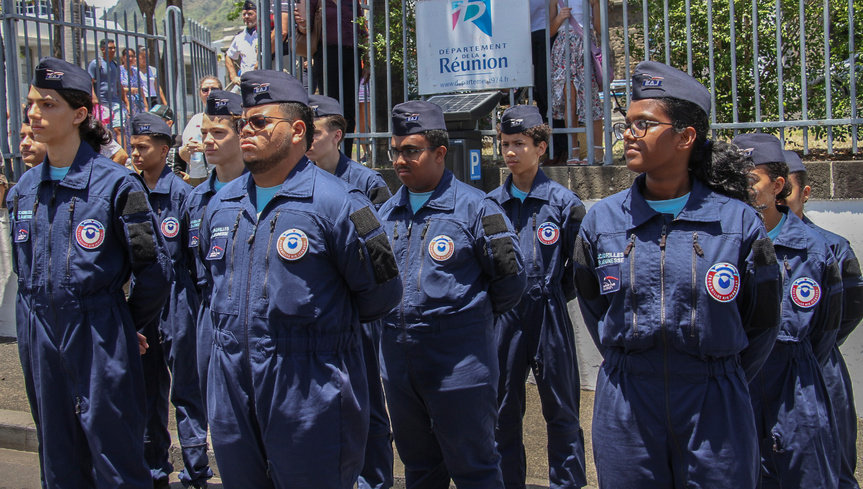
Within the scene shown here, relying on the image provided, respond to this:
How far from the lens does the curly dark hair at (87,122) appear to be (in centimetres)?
411

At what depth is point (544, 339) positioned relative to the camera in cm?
482

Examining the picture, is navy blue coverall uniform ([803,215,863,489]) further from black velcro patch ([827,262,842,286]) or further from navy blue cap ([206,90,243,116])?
navy blue cap ([206,90,243,116])

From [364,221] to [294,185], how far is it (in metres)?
0.31

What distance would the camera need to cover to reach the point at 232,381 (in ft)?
10.2

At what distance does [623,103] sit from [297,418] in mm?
4600

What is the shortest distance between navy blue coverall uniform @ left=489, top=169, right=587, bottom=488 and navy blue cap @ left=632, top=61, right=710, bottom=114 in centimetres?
174

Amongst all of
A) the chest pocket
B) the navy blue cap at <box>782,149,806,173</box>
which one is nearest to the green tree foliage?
the navy blue cap at <box>782,149,806,173</box>

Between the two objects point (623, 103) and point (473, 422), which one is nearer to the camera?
point (473, 422)

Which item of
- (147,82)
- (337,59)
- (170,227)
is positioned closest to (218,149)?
(170,227)

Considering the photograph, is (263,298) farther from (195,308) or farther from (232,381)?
(195,308)

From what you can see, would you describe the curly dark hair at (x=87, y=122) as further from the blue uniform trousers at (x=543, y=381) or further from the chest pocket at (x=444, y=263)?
the blue uniform trousers at (x=543, y=381)

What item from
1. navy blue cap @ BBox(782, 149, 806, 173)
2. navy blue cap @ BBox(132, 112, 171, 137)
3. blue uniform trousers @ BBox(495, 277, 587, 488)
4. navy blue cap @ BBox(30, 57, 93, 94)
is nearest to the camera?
navy blue cap @ BBox(30, 57, 93, 94)

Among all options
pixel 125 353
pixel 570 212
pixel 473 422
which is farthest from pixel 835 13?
pixel 125 353

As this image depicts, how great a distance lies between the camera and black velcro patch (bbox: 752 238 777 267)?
2.82m
